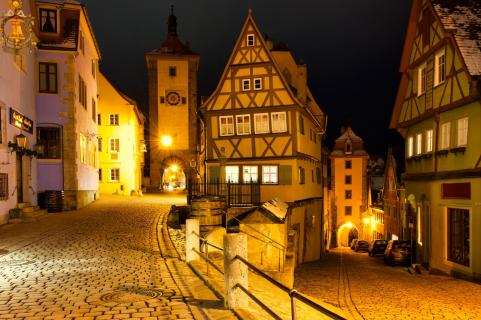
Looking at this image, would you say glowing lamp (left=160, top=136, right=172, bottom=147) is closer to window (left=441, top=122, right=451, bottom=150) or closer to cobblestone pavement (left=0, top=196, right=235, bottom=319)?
cobblestone pavement (left=0, top=196, right=235, bottom=319)

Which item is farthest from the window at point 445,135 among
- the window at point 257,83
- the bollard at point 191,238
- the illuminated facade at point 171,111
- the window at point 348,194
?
the window at point 348,194

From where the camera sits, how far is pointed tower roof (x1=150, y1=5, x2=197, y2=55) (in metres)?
53.7

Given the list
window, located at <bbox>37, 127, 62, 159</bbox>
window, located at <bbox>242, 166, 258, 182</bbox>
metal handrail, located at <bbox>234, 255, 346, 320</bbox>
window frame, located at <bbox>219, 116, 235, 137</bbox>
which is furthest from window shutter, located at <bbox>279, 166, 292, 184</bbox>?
metal handrail, located at <bbox>234, 255, 346, 320</bbox>

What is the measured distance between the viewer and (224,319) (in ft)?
23.4

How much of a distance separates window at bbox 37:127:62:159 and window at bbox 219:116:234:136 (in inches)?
374

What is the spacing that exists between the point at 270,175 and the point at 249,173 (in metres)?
1.34

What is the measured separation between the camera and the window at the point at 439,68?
20.5 m

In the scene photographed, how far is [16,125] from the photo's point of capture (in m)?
20.8

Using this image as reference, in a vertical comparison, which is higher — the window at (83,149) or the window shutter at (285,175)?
the window at (83,149)

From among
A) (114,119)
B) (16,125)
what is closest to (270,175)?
(16,125)

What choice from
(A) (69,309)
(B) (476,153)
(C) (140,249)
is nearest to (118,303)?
(A) (69,309)

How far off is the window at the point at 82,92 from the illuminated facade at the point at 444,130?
19462 mm

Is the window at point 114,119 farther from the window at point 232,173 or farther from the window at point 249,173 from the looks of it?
the window at point 249,173

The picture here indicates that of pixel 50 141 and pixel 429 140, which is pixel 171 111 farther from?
pixel 429 140
